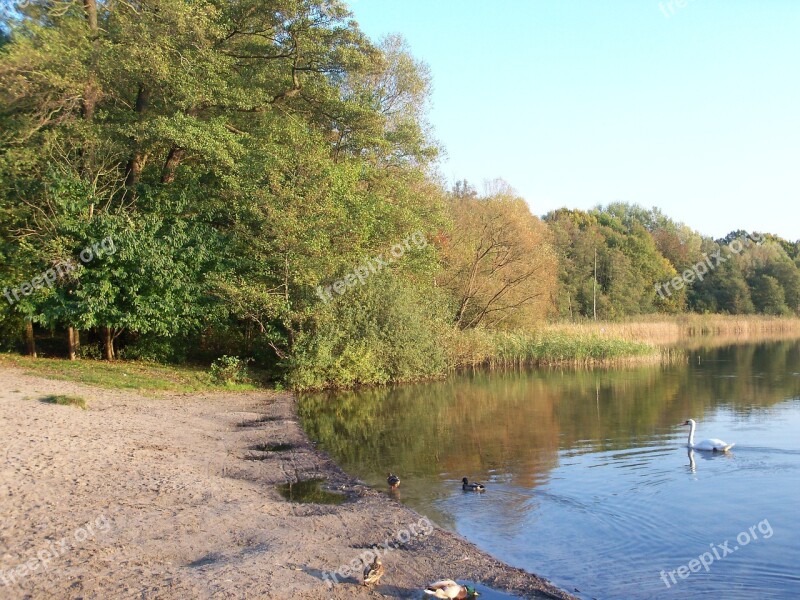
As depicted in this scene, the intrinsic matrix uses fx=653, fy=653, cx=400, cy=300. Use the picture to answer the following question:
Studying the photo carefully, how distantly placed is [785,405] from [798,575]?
56.6 ft

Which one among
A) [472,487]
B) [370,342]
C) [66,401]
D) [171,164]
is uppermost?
[171,164]

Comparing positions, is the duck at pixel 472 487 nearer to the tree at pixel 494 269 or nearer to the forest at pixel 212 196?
the forest at pixel 212 196

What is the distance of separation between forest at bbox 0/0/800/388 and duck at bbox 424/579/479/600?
63.2ft

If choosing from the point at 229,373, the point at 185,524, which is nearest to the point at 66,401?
the point at 185,524

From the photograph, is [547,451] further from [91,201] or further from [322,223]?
[91,201]

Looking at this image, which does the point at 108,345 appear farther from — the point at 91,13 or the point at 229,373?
the point at 91,13

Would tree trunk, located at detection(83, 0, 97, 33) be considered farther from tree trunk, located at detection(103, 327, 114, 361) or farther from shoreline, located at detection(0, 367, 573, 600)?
shoreline, located at detection(0, 367, 573, 600)

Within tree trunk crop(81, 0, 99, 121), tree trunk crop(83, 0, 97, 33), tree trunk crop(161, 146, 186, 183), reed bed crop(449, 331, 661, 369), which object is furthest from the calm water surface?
tree trunk crop(83, 0, 97, 33)

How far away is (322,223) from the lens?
2641 cm

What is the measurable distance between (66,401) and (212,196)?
1328 centimetres

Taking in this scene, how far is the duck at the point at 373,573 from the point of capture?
794 centimetres

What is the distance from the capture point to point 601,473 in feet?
49.2

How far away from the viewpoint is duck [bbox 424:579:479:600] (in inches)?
301

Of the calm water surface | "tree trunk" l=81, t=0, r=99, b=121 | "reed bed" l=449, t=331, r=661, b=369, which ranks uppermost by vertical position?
"tree trunk" l=81, t=0, r=99, b=121
